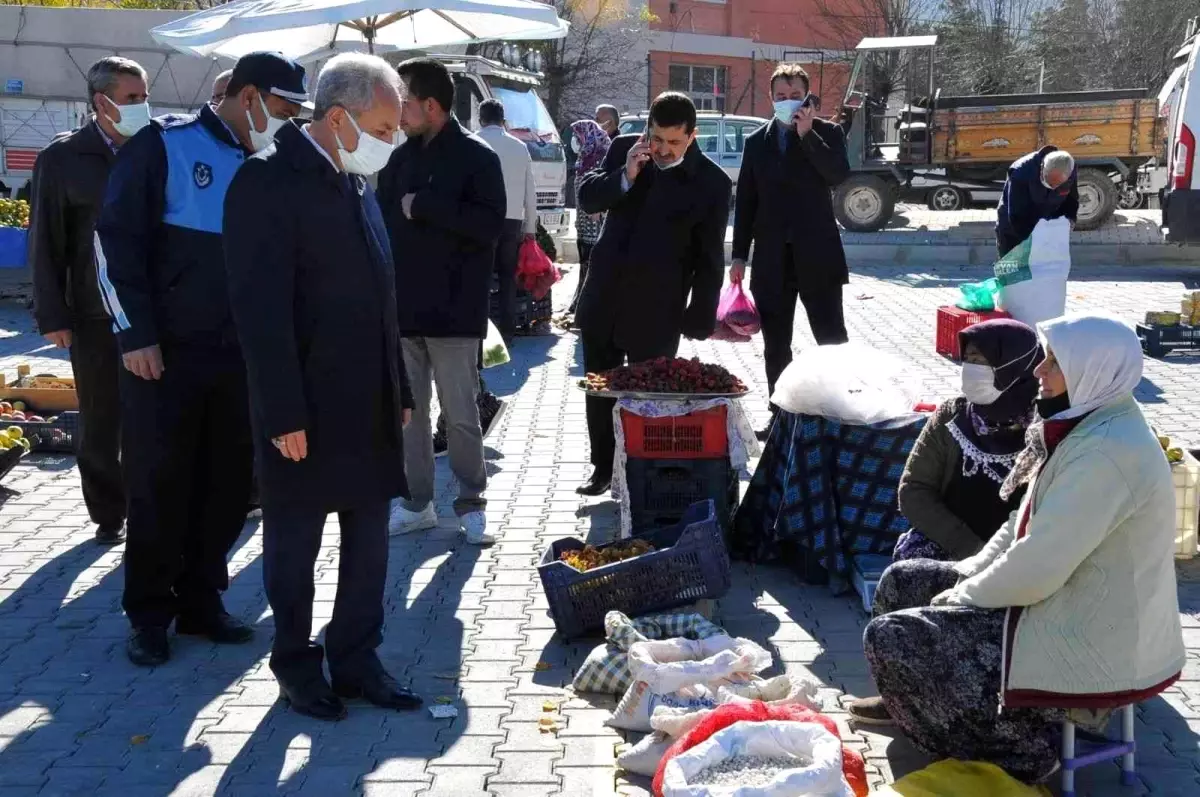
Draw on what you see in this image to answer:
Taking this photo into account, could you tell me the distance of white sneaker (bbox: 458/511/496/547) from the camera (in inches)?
253

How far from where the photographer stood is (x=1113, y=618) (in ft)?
12.0

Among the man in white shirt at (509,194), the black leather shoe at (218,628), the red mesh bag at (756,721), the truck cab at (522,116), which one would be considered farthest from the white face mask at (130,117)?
the truck cab at (522,116)

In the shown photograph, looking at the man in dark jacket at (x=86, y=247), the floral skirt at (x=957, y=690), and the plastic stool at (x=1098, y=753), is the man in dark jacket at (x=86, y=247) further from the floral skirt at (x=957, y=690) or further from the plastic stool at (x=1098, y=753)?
the plastic stool at (x=1098, y=753)

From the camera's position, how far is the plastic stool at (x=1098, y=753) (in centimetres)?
386

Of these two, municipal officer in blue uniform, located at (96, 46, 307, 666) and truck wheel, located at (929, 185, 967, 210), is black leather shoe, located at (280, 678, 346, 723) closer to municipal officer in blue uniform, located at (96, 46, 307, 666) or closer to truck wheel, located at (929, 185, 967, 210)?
municipal officer in blue uniform, located at (96, 46, 307, 666)

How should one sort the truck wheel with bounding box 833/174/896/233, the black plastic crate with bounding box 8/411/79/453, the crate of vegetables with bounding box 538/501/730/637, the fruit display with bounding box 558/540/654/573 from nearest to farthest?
1. the crate of vegetables with bounding box 538/501/730/637
2. the fruit display with bounding box 558/540/654/573
3. the black plastic crate with bounding box 8/411/79/453
4. the truck wheel with bounding box 833/174/896/233

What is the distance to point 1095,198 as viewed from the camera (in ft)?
63.9

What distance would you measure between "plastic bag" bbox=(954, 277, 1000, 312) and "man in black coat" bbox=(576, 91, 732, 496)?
4.30 metres

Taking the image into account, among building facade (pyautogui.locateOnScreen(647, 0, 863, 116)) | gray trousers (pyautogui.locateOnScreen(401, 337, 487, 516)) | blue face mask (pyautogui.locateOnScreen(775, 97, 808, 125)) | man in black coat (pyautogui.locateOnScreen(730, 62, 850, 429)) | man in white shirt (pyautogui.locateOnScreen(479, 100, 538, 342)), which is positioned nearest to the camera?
gray trousers (pyautogui.locateOnScreen(401, 337, 487, 516))

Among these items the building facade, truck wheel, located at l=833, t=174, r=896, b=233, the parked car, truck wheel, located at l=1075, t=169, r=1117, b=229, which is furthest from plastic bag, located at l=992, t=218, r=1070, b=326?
the building facade

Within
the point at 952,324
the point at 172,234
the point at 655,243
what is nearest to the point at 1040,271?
the point at 952,324

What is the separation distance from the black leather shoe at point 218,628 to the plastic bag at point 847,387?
92.7 inches

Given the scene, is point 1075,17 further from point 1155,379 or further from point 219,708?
point 219,708

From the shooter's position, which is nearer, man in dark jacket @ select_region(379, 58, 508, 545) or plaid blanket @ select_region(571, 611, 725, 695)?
plaid blanket @ select_region(571, 611, 725, 695)
